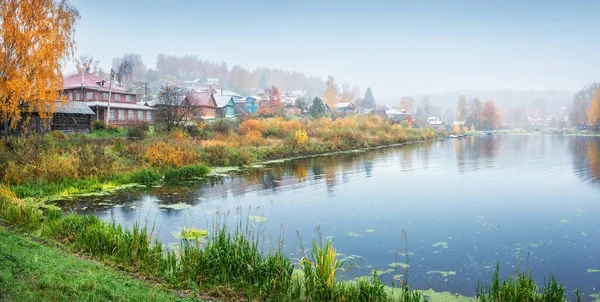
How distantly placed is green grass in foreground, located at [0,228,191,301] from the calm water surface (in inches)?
119

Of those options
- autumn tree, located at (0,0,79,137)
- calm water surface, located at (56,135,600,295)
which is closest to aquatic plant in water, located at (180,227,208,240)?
calm water surface, located at (56,135,600,295)

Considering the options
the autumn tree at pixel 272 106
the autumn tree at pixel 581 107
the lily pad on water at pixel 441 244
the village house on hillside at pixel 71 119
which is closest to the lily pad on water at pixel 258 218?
the lily pad on water at pixel 441 244

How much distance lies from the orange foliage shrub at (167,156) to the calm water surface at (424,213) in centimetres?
386

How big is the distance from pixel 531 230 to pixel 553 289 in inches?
279

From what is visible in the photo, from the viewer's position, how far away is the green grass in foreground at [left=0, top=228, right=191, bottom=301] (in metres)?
6.30

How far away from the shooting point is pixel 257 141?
129 ft

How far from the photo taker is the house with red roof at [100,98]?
51.0 meters

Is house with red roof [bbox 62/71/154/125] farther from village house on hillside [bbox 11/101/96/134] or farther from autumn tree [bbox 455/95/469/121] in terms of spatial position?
autumn tree [bbox 455/95/469/121]

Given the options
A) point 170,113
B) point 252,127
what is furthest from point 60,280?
point 252,127

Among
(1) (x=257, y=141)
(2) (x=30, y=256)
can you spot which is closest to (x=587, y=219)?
(2) (x=30, y=256)

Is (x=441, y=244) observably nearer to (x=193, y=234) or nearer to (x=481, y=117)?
(x=193, y=234)

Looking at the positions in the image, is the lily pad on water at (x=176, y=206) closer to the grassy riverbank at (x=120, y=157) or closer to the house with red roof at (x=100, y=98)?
the grassy riverbank at (x=120, y=157)

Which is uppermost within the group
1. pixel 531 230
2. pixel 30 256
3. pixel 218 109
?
pixel 218 109

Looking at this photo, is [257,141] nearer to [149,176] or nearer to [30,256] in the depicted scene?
[149,176]
